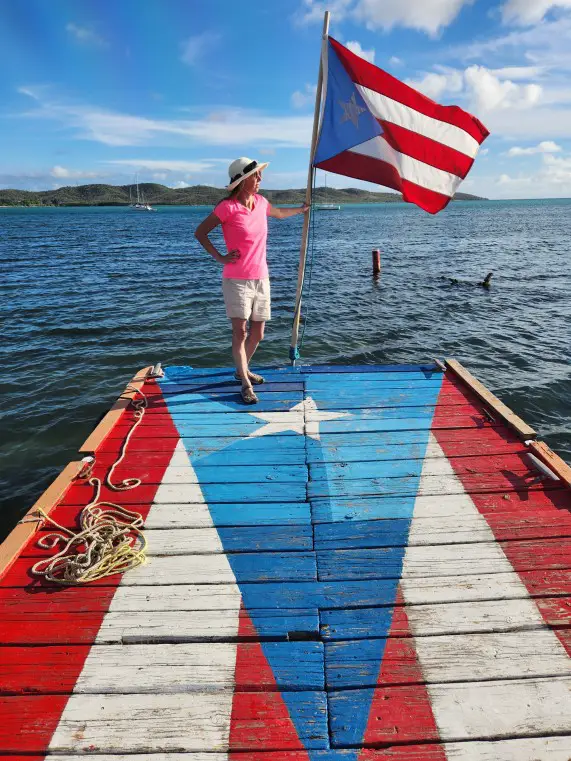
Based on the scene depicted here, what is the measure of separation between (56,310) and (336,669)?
17250 mm

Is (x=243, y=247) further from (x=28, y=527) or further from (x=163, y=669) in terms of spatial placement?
(x=163, y=669)

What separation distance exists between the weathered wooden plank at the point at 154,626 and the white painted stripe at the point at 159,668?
0.05m

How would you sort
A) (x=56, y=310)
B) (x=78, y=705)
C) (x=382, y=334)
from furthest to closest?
(x=56, y=310)
(x=382, y=334)
(x=78, y=705)

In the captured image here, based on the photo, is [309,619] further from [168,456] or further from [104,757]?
[168,456]

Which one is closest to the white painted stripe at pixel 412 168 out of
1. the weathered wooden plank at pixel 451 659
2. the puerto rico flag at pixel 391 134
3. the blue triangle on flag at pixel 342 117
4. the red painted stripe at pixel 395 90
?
the puerto rico flag at pixel 391 134

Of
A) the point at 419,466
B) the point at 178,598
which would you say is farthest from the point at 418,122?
the point at 178,598

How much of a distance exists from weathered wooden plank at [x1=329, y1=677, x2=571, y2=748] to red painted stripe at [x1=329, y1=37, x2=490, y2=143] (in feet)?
17.7

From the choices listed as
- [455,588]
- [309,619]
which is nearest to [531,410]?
[455,588]

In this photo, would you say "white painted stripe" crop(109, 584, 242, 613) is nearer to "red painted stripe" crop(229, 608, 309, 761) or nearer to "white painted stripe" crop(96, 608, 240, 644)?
"white painted stripe" crop(96, 608, 240, 644)

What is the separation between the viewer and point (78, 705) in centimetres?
241

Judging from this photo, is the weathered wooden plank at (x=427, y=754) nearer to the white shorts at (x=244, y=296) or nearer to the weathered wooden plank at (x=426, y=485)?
the weathered wooden plank at (x=426, y=485)

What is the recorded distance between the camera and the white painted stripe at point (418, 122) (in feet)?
16.9

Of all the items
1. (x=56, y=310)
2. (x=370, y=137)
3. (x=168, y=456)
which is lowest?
(x=56, y=310)

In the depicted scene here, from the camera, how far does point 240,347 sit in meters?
5.62
